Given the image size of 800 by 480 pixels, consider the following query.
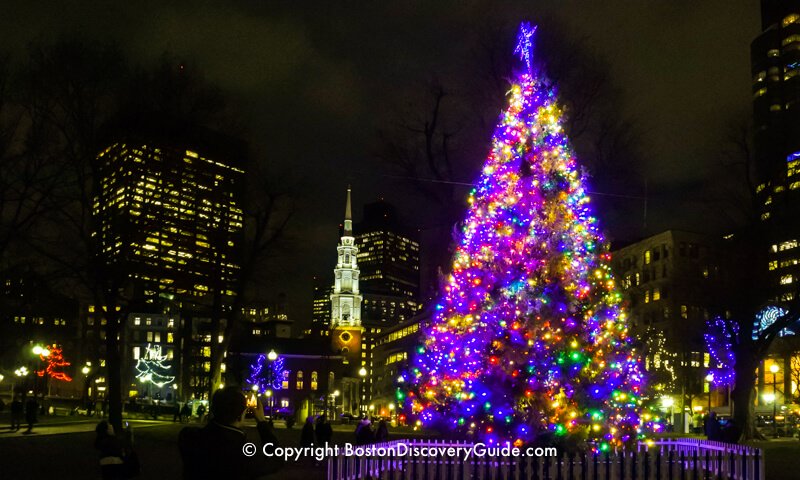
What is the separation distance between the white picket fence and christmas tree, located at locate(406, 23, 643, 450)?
6.16ft

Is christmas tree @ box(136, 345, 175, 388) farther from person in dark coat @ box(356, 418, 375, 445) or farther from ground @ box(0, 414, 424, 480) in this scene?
person in dark coat @ box(356, 418, 375, 445)

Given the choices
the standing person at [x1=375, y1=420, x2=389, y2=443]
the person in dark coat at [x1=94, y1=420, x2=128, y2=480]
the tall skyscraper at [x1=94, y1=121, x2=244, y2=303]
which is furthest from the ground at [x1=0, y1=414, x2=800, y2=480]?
the person in dark coat at [x1=94, y1=420, x2=128, y2=480]

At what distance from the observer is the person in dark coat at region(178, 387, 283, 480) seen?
5875 mm

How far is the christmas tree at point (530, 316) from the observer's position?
17188 millimetres

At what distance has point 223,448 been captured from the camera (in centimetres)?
588

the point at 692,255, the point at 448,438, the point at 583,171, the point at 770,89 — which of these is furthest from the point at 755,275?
the point at 770,89

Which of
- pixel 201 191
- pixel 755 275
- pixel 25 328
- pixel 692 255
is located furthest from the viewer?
pixel 692 255

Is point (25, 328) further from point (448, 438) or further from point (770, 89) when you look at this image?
point (770, 89)

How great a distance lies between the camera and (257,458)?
5996 mm

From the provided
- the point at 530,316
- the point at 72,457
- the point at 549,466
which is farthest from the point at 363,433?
the point at 72,457

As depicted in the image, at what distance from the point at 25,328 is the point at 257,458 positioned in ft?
211

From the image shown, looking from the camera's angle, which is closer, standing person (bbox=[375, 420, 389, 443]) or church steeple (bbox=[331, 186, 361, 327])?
standing person (bbox=[375, 420, 389, 443])

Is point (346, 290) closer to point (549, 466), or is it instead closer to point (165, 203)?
point (165, 203)

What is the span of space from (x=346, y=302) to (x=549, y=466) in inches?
6964
